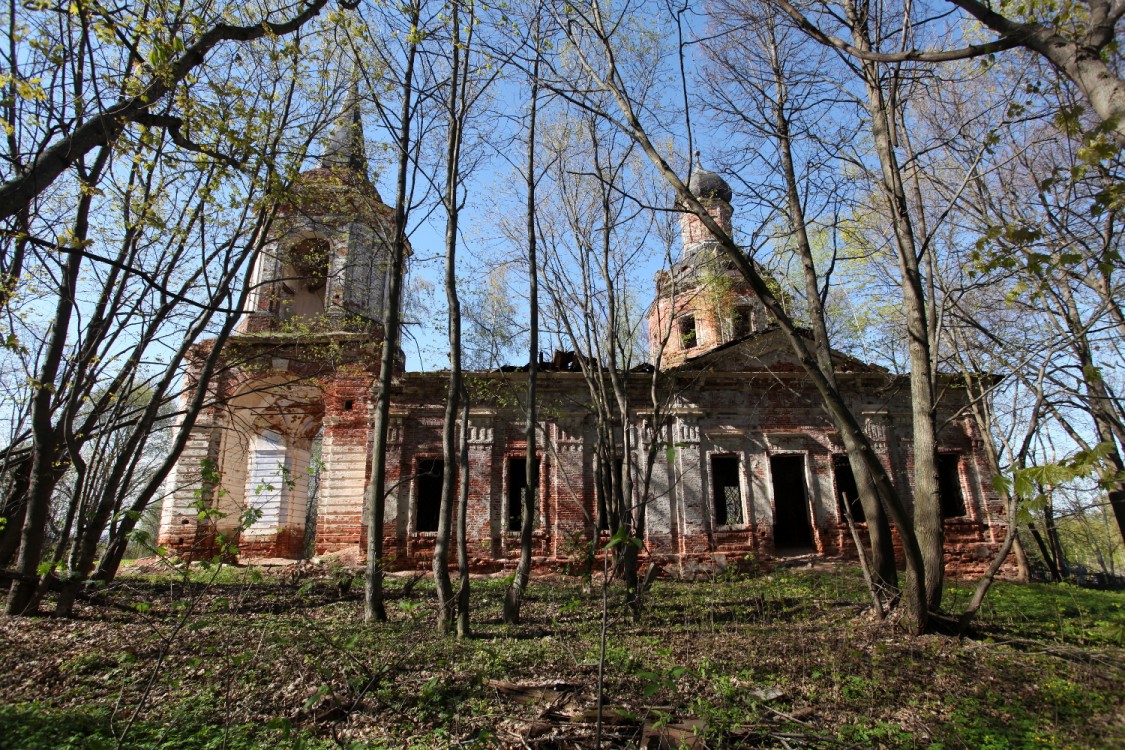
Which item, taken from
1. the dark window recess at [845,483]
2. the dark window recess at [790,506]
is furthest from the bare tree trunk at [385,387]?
the dark window recess at [790,506]

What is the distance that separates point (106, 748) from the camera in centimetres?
400

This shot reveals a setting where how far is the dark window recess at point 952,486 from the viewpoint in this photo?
16391mm

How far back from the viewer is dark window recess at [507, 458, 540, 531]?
1559 cm

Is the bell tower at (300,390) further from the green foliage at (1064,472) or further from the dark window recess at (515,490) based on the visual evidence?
the green foliage at (1064,472)

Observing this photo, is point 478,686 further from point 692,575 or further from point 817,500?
point 817,500

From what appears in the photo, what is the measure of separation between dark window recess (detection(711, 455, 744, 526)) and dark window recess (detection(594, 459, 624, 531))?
11.3 ft

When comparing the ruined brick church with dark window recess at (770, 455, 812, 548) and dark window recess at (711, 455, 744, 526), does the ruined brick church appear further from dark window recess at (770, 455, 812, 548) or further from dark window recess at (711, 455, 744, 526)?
dark window recess at (770, 455, 812, 548)

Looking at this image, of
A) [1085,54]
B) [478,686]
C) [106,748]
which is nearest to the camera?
[1085,54]

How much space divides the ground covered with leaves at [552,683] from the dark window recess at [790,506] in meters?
10.0

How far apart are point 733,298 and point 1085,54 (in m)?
15.8

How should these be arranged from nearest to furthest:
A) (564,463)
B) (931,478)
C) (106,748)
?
1. (106,748)
2. (931,478)
3. (564,463)

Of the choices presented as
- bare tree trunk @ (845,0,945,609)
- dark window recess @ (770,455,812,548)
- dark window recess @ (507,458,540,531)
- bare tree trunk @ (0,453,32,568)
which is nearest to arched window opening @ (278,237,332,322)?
dark window recess @ (507,458,540,531)

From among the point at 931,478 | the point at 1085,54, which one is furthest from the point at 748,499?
the point at 1085,54

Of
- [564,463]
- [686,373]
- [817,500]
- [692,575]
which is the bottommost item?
[692,575]
